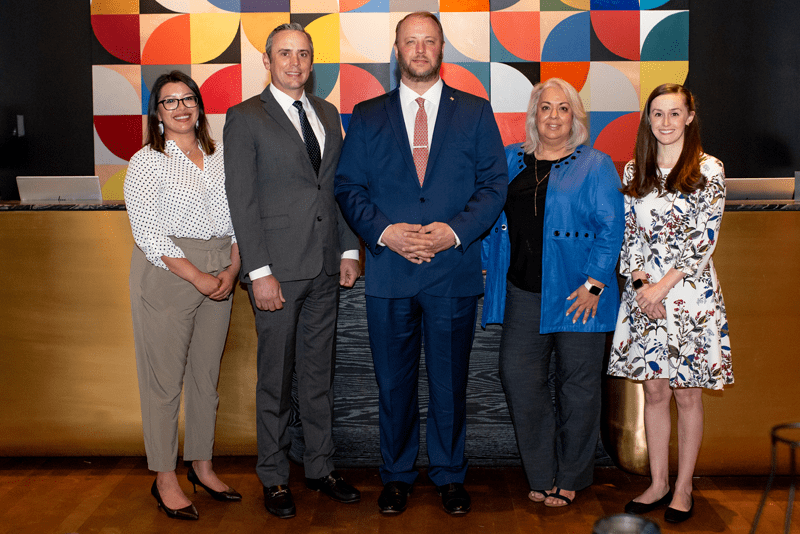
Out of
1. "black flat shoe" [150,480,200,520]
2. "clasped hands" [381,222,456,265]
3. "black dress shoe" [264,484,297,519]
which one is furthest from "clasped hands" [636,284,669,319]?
"black flat shoe" [150,480,200,520]

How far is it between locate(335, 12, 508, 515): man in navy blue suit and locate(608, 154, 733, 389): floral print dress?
567 millimetres

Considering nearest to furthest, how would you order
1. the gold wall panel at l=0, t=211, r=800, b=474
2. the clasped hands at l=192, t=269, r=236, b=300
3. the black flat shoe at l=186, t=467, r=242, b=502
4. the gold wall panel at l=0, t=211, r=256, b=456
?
the clasped hands at l=192, t=269, r=236, b=300 → the black flat shoe at l=186, t=467, r=242, b=502 → the gold wall panel at l=0, t=211, r=800, b=474 → the gold wall panel at l=0, t=211, r=256, b=456

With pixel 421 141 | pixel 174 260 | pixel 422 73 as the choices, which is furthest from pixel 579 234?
pixel 174 260

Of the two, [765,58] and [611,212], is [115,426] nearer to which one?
[611,212]

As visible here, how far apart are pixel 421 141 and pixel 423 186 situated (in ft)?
0.58

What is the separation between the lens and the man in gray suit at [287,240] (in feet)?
7.87

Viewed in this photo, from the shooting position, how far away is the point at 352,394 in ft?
9.50

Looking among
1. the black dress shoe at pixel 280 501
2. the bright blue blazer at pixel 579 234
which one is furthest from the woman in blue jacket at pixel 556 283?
the black dress shoe at pixel 280 501

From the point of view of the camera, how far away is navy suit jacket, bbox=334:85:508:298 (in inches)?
94.2

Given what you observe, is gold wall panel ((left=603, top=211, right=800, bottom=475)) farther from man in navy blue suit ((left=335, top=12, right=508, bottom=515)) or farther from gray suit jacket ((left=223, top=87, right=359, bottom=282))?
gray suit jacket ((left=223, top=87, right=359, bottom=282))

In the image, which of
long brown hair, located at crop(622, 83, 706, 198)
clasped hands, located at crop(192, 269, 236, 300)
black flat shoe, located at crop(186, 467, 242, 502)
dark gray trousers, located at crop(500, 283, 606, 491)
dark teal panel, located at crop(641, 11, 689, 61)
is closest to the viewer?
long brown hair, located at crop(622, 83, 706, 198)

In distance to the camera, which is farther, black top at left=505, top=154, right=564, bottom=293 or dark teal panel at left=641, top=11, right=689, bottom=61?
dark teal panel at left=641, top=11, right=689, bottom=61

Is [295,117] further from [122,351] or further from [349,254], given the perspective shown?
[122,351]

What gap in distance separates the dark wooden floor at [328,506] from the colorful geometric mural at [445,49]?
2.72 m
